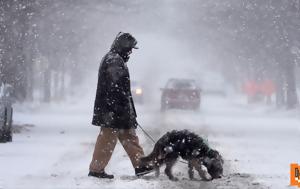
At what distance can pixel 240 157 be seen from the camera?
522 inches

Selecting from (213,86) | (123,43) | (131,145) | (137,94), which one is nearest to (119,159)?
(131,145)

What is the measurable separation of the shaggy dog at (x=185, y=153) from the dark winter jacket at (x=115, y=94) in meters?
0.56

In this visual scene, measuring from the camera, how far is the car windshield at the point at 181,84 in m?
32.5

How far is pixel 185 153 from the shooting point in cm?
939

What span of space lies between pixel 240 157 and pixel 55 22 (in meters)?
25.6

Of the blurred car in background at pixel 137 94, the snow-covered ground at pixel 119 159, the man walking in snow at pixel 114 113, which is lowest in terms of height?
the snow-covered ground at pixel 119 159

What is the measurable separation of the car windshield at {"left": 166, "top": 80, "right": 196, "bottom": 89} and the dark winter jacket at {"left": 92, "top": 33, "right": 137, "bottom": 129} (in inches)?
891

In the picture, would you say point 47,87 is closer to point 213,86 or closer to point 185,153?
point 213,86

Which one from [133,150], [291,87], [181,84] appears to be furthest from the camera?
[291,87]

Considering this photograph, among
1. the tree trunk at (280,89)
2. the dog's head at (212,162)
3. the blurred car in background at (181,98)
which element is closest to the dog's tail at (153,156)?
the dog's head at (212,162)

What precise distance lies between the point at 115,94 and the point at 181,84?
23.3 meters

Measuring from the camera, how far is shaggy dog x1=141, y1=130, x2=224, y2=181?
935cm

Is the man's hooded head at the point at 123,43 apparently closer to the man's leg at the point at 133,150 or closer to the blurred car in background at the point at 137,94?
the man's leg at the point at 133,150

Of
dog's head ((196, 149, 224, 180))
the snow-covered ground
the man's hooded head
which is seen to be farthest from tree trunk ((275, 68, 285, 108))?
dog's head ((196, 149, 224, 180))
